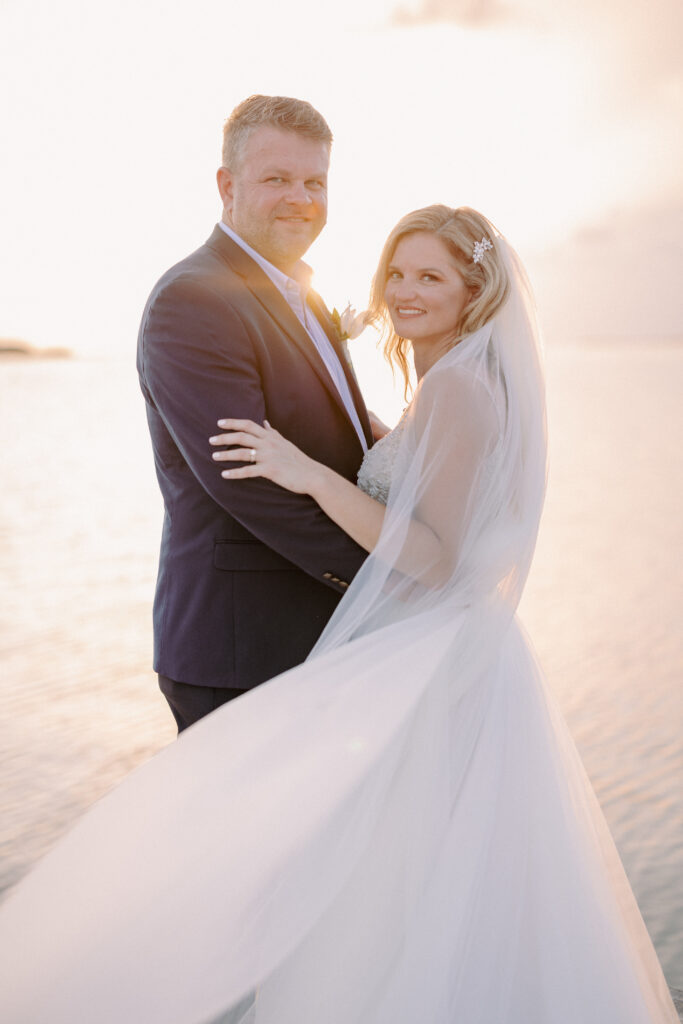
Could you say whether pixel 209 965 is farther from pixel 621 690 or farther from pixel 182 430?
pixel 621 690

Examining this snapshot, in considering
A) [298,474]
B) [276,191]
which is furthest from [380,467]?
[276,191]

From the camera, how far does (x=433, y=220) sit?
2939mm

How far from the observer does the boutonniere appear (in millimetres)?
3107

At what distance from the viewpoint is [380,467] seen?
279cm

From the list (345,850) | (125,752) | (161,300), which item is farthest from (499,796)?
(125,752)

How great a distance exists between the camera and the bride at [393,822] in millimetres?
2174

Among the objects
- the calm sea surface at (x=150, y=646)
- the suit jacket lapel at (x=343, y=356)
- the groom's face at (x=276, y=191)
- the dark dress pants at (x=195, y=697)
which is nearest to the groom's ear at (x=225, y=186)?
the groom's face at (x=276, y=191)

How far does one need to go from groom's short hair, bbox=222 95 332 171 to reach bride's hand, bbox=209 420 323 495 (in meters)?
0.85

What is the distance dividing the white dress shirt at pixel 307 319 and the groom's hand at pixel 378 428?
1.08 feet

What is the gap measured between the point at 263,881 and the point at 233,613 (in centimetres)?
76

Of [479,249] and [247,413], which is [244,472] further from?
[479,249]

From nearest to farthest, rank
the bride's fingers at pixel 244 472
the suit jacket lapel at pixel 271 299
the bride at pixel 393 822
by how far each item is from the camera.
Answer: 1. the bride at pixel 393 822
2. the bride's fingers at pixel 244 472
3. the suit jacket lapel at pixel 271 299

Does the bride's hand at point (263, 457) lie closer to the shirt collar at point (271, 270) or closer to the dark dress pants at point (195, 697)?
the shirt collar at point (271, 270)

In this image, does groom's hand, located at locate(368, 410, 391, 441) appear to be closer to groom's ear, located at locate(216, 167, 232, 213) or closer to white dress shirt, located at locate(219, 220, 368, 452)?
white dress shirt, located at locate(219, 220, 368, 452)
